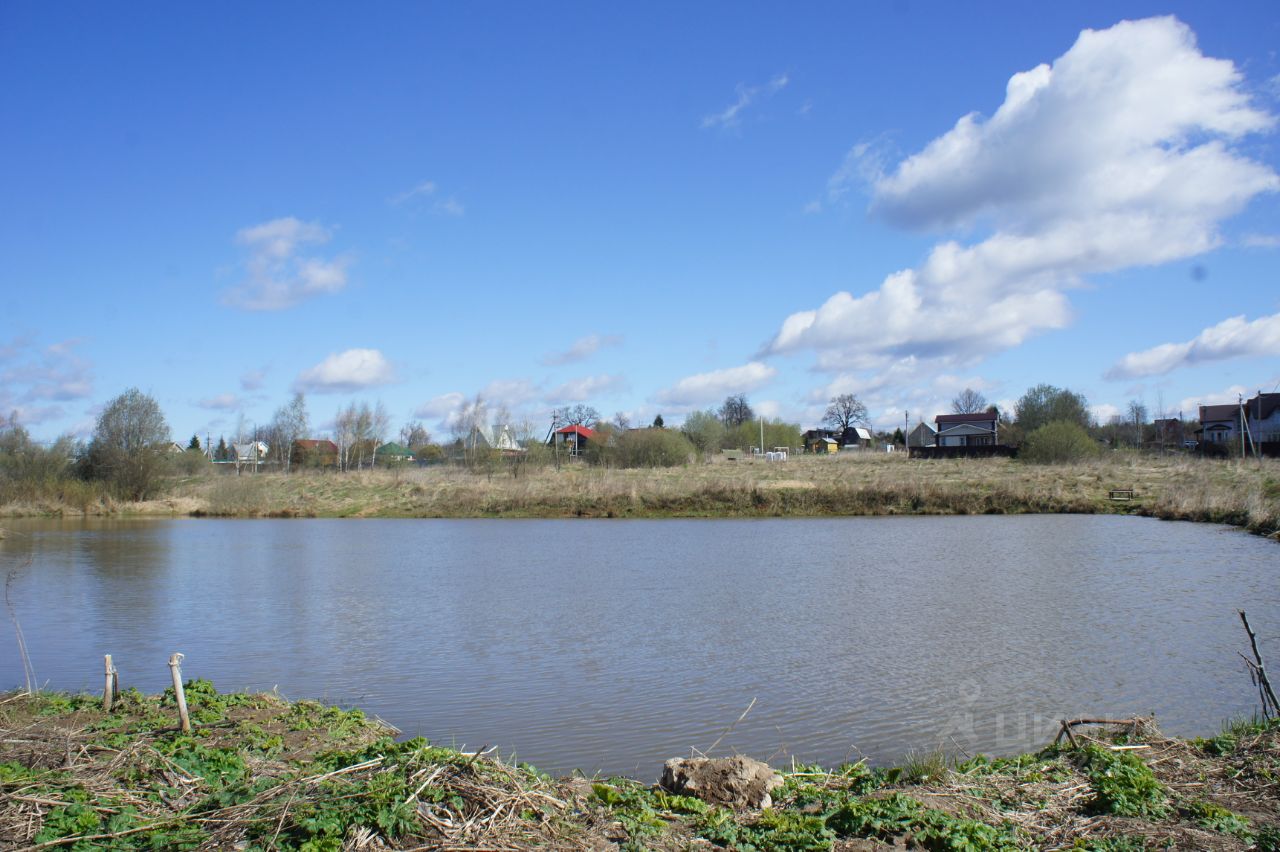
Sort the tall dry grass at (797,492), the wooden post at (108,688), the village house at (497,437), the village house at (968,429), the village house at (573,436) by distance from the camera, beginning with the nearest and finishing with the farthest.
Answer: the wooden post at (108,688) < the tall dry grass at (797,492) < the village house at (497,437) < the village house at (968,429) < the village house at (573,436)

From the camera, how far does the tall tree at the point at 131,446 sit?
49.2 metres

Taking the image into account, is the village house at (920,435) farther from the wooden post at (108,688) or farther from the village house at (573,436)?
the wooden post at (108,688)

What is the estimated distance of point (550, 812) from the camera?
5375mm

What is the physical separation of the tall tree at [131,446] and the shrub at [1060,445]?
169ft

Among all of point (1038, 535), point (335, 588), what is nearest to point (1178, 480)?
point (1038, 535)

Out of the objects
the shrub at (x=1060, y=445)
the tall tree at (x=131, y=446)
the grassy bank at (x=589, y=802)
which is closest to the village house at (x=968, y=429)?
the shrub at (x=1060, y=445)

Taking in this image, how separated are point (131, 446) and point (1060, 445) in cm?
5374

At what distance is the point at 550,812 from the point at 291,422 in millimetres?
83849

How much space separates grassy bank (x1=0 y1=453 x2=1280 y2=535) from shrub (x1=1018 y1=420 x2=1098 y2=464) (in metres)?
2.07

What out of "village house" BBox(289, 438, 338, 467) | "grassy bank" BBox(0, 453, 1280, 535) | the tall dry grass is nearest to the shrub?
the tall dry grass

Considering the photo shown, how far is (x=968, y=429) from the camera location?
9050 cm

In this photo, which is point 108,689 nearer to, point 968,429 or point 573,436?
point 968,429

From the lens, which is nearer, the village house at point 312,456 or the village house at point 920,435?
the village house at point 312,456

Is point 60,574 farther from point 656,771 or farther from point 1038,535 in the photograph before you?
point 1038,535
